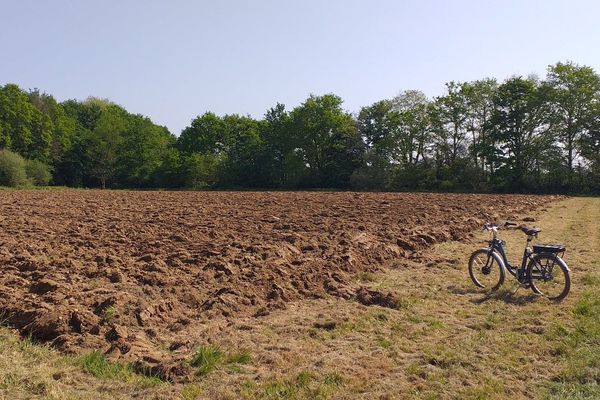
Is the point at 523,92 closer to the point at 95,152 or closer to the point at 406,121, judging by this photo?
the point at 406,121

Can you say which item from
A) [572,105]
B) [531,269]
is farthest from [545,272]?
[572,105]

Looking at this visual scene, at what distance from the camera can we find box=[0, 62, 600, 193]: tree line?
53062 millimetres

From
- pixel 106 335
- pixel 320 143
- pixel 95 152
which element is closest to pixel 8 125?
pixel 95 152

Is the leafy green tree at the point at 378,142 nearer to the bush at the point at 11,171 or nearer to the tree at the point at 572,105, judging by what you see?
the tree at the point at 572,105

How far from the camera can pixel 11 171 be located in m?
57.3

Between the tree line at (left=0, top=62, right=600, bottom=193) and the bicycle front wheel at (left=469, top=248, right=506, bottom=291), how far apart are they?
1813 inches

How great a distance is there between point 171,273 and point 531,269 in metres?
6.99

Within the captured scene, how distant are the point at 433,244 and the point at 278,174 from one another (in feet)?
184

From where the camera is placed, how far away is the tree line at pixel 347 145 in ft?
174

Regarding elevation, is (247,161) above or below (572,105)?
below

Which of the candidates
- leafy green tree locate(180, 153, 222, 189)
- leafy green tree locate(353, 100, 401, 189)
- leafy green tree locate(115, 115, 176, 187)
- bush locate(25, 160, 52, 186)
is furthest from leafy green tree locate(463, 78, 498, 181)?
bush locate(25, 160, 52, 186)

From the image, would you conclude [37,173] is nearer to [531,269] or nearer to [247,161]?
[247,161]

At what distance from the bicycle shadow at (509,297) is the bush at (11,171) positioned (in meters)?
61.8

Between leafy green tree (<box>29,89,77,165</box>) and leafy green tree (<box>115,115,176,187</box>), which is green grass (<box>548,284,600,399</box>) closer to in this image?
leafy green tree (<box>115,115,176,187</box>)
